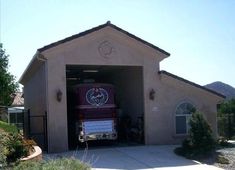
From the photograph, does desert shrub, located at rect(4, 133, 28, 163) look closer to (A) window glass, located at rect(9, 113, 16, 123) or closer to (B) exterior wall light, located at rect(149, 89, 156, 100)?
(B) exterior wall light, located at rect(149, 89, 156, 100)

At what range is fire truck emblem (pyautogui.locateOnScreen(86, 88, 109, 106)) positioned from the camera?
68.2ft

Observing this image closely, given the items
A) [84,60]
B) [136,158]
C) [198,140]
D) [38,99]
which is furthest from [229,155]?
[38,99]

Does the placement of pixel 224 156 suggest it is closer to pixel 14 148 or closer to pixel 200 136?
pixel 200 136

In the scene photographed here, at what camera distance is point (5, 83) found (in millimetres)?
42406

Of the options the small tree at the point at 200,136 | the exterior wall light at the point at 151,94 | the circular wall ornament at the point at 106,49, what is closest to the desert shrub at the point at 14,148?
the small tree at the point at 200,136

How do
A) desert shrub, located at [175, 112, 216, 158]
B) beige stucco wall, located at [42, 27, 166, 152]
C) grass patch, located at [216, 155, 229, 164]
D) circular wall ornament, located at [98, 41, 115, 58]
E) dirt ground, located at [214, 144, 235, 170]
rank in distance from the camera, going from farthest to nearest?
circular wall ornament, located at [98, 41, 115, 58] < beige stucco wall, located at [42, 27, 166, 152] < desert shrub, located at [175, 112, 216, 158] < grass patch, located at [216, 155, 229, 164] < dirt ground, located at [214, 144, 235, 170]

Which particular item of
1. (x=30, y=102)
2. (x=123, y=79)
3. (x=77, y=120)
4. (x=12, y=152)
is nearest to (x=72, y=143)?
(x=77, y=120)

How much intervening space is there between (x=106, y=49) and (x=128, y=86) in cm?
396

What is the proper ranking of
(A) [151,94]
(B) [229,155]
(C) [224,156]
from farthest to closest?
(A) [151,94] < (B) [229,155] < (C) [224,156]

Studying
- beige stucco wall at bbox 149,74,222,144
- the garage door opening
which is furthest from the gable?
beige stucco wall at bbox 149,74,222,144

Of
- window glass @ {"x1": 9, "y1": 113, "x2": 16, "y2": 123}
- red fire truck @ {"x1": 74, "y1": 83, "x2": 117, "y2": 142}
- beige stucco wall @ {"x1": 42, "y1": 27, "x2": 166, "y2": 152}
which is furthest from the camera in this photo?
window glass @ {"x1": 9, "y1": 113, "x2": 16, "y2": 123}

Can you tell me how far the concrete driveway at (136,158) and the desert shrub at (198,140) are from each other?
554 millimetres

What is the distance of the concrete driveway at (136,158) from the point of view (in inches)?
615

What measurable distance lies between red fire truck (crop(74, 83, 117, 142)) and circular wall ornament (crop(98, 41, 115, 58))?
178 centimetres
